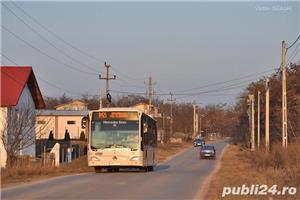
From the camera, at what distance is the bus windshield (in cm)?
2966

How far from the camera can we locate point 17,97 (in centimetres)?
Answer: 4150

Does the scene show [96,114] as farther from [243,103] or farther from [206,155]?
[243,103]

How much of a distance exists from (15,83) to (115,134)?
15.4 m

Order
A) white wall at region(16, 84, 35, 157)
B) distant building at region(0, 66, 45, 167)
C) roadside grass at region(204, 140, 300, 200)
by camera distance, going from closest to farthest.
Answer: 1. roadside grass at region(204, 140, 300, 200)
2. distant building at region(0, 66, 45, 167)
3. white wall at region(16, 84, 35, 157)

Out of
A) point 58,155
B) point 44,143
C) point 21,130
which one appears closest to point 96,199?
point 21,130

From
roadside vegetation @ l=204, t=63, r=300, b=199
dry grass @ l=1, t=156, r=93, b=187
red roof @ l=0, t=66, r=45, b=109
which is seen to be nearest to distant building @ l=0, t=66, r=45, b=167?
red roof @ l=0, t=66, r=45, b=109

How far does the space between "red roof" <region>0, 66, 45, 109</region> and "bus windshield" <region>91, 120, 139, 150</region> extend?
1261 centimetres

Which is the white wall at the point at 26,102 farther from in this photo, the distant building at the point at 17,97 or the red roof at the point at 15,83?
the red roof at the point at 15,83

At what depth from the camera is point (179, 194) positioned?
737 inches

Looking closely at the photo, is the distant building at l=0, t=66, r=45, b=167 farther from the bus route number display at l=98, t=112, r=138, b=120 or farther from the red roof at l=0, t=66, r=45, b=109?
the bus route number display at l=98, t=112, r=138, b=120

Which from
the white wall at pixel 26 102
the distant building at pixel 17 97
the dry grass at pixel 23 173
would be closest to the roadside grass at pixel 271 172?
the dry grass at pixel 23 173

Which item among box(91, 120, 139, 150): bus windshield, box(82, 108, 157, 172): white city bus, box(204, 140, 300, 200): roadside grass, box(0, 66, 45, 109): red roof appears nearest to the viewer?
box(204, 140, 300, 200): roadside grass

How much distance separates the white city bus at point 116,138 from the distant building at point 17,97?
7.14 meters

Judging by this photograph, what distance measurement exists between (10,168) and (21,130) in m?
7.03
